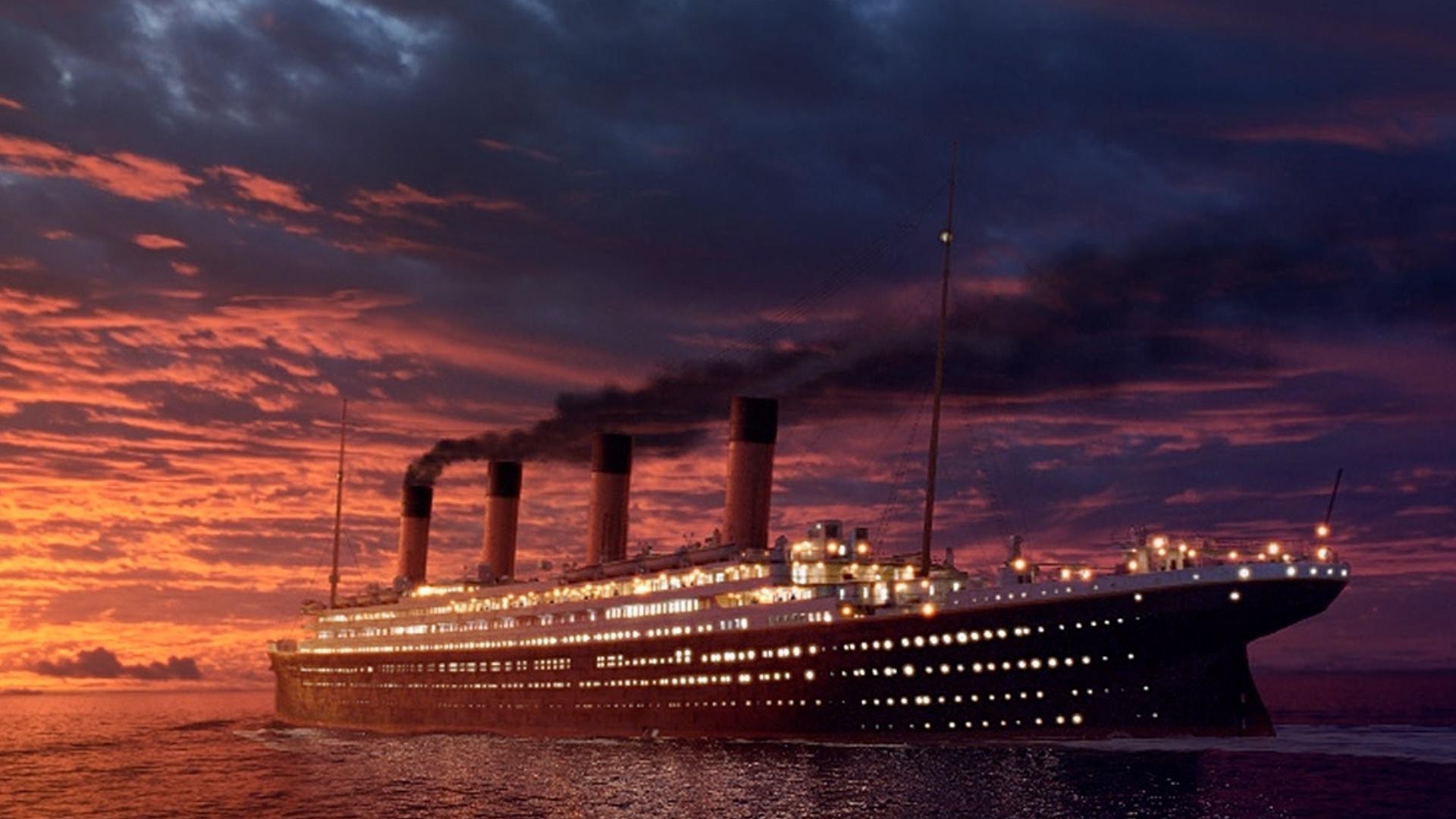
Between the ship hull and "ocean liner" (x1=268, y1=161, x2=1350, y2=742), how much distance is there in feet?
0.27

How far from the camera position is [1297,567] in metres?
61.0

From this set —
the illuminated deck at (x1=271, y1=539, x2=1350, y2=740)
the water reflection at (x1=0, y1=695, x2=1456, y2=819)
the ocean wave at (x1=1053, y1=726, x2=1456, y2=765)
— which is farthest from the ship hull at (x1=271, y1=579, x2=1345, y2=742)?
the water reflection at (x1=0, y1=695, x2=1456, y2=819)

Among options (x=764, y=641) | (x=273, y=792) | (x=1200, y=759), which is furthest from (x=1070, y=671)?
(x=273, y=792)

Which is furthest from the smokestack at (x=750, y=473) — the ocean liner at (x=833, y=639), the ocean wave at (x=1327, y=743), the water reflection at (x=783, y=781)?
the ocean wave at (x=1327, y=743)

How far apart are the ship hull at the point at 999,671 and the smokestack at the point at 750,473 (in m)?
8.14

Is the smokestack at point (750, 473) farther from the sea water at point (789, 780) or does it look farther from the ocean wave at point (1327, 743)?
the ocean wave at point (1327, 743)

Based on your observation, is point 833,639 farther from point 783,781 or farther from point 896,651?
point 783,781

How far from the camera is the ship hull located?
60.6 metres

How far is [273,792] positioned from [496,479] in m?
45.6

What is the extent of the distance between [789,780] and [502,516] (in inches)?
2158

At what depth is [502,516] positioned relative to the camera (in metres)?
109

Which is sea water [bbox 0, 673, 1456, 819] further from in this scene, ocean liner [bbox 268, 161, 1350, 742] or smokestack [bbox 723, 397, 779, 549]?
smokestack [bbox 723, 397, 779, 549]

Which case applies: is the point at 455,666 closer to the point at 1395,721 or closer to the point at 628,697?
the point at 628,697

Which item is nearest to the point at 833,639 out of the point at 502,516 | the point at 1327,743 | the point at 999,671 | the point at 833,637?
the point at 833,637
